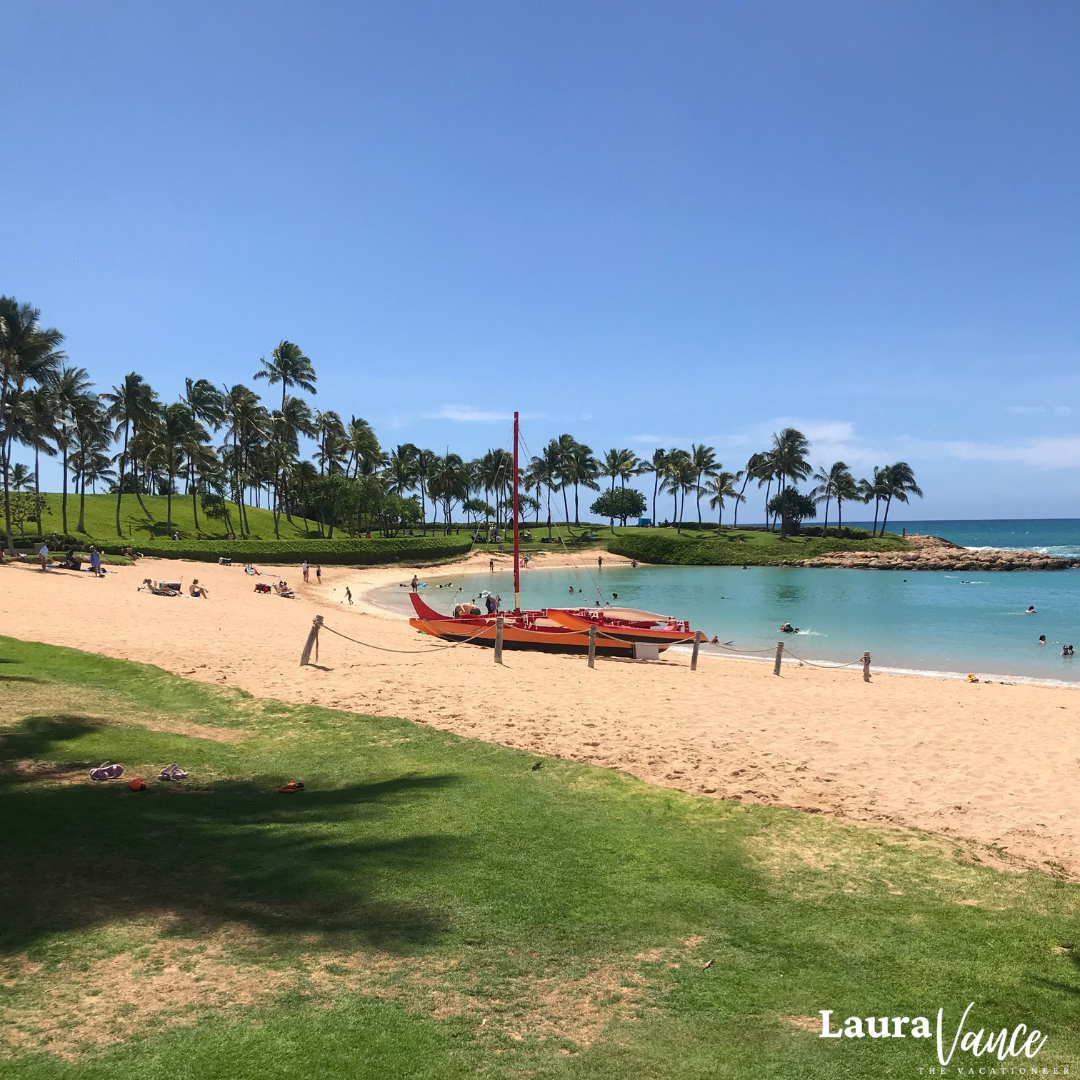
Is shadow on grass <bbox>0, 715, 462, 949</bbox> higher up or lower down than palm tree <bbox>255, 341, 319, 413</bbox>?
lower down

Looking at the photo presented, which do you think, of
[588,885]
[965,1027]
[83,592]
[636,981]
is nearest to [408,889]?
[588,885]

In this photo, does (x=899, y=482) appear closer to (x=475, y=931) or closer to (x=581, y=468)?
(x=581, y=468)

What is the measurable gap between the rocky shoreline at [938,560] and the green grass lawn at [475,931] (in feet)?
255

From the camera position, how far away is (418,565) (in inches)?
2721

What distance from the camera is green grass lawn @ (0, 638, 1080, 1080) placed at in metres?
3.91

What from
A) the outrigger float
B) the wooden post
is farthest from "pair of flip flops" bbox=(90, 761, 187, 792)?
the outrigger float

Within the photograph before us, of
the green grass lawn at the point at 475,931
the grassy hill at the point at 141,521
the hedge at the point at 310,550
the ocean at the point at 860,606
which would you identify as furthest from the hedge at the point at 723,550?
the green grass lawn at the point at 475,931

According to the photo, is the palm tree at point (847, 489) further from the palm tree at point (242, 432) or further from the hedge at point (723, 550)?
the palm tree at point (242, 432)

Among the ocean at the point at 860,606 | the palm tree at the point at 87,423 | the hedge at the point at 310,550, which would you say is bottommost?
the ocean at the point at 860,606

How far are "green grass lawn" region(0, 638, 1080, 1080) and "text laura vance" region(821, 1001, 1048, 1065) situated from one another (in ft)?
0.23

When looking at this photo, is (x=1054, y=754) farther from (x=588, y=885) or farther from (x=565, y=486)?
(x=565, y=486)

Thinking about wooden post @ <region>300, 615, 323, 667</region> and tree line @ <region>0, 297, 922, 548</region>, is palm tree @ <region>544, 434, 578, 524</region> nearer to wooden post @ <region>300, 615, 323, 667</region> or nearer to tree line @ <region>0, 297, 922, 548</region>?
tree line @ <region>0, 297, 922, 548</region>

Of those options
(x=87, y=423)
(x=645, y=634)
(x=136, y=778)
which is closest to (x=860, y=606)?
(x=645, y=634)

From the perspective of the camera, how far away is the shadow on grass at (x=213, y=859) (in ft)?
16.9
